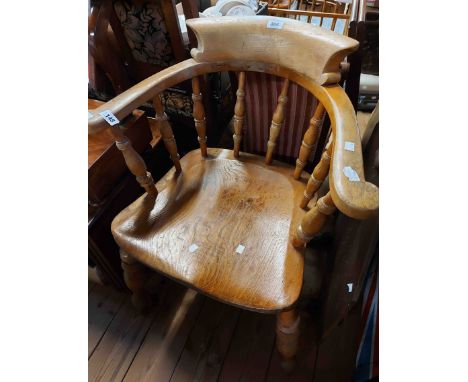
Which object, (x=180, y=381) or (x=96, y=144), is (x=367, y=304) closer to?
(x=180, y=381)

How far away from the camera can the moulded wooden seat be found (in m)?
0.64

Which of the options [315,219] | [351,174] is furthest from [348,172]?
[315,219]

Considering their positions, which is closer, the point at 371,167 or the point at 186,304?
the point at 371,167

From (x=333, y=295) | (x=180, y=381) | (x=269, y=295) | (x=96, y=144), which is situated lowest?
(x=180, y=381)

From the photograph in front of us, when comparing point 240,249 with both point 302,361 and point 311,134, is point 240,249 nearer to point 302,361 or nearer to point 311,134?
point 311,134

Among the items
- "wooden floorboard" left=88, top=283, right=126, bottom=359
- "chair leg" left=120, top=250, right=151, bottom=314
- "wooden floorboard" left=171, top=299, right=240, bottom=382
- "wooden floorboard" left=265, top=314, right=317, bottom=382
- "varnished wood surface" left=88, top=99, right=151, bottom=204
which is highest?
"varnished wood surface" left=88, top=99, right=151, bottom=204

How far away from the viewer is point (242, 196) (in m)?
0.81

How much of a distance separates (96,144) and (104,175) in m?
0.09

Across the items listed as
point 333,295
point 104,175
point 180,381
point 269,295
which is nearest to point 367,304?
point 333,295

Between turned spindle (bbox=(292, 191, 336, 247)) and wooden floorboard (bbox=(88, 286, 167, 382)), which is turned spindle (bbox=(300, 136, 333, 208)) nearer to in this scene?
turned spindle (bbox=(292, 191, 336, 247))

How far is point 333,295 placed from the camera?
0.83m

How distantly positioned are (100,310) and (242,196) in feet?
2.31

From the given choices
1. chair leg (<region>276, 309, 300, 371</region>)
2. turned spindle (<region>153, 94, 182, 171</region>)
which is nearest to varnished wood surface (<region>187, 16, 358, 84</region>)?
turned spindle (<region>153, 94, 182, 171</region>)

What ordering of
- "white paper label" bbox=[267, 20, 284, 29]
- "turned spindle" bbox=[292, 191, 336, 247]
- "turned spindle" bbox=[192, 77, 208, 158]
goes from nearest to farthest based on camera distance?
"turned spindle" bbox=[292, 191, 336, 247] < "white paper label" bbox=[267, 20, 284, 29] < "turned spindle" bbox=[192, 77, 208, 158]
